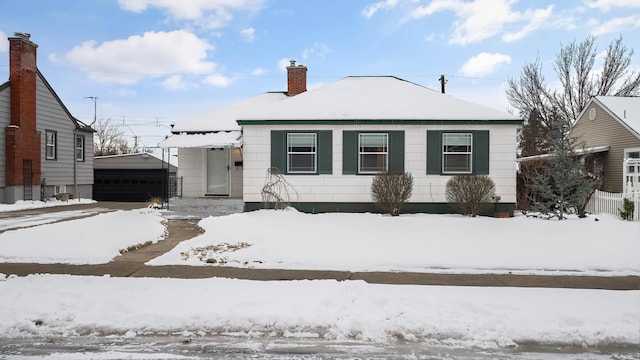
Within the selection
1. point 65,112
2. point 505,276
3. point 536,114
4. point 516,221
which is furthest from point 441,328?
point 536,114

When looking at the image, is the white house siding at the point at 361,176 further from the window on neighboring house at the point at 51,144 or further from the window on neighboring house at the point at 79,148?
the window on neighboring house at the point at 79,148

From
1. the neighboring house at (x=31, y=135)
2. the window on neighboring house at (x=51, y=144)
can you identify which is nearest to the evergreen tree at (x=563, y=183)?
the neighboring house at (x=31, y=135)

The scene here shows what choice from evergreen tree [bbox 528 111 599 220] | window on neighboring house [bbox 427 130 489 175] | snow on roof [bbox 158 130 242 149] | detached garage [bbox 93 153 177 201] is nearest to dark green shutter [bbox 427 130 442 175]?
window on neighboring house [bbox 427 130 489 175]

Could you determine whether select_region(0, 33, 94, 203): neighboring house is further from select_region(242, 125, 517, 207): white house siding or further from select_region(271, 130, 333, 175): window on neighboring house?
select_region(271, 130, 333, 175): window on neighboring house

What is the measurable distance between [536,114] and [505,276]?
33004mm

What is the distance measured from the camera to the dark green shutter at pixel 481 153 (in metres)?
14.5

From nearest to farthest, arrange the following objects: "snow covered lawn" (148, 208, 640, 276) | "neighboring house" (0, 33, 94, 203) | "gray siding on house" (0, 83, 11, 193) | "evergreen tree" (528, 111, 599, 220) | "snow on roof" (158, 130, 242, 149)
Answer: "snow covered lawn" (148, 208, 640, 276) < "evergreen tree" (528, 111, 599, 220) < "snow on roof" (158, 130, 242, 149) < "gray siding on house" (0, 83, 11, 193) < "neighboring house" (0, 33, 94, 203)

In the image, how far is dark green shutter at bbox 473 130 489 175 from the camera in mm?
14469

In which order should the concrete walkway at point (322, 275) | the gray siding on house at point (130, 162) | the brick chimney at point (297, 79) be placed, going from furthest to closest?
the gray siding on house at point (130, 162) < the brick chimney at point (297, 79) < the concrete walkway at point (322, 275)

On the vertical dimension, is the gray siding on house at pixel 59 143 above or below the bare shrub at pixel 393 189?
above

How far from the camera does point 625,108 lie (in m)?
21.8

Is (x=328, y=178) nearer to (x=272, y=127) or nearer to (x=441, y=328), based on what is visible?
(x=272, y=127)

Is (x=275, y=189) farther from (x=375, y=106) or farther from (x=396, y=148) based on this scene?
(x=375, y=106)

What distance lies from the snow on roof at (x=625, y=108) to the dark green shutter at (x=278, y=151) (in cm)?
1626
